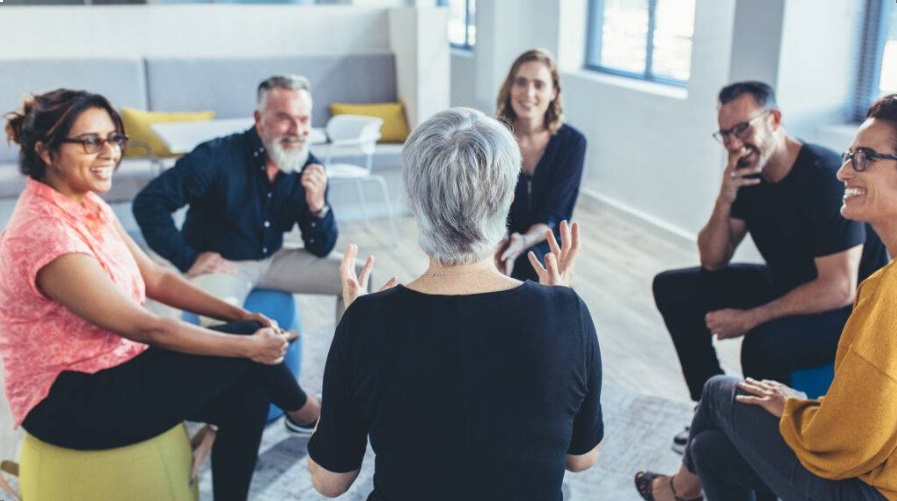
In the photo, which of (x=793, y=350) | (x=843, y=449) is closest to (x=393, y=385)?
(x=843, y=449)

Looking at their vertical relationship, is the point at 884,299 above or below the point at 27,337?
→ above

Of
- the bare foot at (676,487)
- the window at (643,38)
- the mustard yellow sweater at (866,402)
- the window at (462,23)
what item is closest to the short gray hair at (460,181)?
the mustard yellow sweater at (866,402)

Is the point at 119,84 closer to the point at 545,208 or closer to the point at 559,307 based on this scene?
the point at 545,208

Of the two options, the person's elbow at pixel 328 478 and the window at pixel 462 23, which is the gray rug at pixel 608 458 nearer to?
the person's elbow at pixel 328 478

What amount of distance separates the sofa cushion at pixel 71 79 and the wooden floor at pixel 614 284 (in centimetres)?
72

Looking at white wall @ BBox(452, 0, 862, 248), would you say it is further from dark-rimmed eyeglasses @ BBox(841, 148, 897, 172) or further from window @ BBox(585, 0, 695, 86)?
dark-rimmed eyeglasses @ BBox(841, 148, 897, 172)

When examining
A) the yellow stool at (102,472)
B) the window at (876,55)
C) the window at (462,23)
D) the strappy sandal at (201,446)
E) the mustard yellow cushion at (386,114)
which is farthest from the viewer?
the window at (462,23)

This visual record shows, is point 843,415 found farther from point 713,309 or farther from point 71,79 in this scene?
point 71,79

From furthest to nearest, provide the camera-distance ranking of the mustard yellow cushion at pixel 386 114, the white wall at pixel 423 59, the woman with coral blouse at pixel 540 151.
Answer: the mustard yellow cushion at pixel 386 114 < the white wall at pixel 423 59 < the woman with coral blouse at pixel 540 151

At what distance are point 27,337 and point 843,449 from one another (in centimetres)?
178

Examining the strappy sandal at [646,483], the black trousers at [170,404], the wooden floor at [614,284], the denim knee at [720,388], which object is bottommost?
the wooden floor at [614,284]

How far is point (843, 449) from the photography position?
1.65 m

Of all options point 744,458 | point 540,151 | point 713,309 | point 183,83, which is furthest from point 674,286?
point 183,83

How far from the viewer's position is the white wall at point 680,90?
414cm
